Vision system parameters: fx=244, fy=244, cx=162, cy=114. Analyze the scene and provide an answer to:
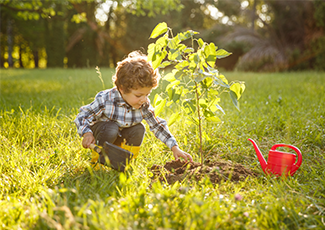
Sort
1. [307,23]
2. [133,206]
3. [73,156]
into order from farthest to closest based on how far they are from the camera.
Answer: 1. [307,23]
2. [73,156]
3. [133,206]

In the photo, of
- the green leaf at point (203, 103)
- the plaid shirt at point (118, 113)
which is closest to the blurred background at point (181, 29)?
the plaid shirt at point (118, 113)

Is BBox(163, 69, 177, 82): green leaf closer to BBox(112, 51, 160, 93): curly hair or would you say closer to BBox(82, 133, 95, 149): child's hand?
BBox(112, 51, 160, 93): curly hair

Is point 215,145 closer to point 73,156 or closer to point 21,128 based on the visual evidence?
point 73,156

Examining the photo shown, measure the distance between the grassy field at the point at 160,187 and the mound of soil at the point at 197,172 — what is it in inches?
2.7

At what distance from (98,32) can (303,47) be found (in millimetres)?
13319

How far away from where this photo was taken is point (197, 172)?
170 centimetres

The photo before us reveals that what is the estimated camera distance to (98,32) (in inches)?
704

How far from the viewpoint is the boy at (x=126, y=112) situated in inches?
74.7

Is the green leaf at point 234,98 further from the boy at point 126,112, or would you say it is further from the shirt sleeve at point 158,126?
the shirt sleeve at point 158,126

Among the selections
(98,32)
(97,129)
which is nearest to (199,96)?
(97,129)

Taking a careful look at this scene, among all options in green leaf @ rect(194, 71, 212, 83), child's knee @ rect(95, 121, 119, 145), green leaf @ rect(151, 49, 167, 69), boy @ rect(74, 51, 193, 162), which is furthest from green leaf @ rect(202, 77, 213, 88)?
child's knee @ rect(95, 121, 119, 145)

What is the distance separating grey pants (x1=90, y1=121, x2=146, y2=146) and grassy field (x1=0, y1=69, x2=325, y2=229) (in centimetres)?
19

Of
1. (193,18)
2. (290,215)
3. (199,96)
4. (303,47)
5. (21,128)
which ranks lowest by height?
(290,215)

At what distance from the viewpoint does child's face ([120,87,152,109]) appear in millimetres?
1923
